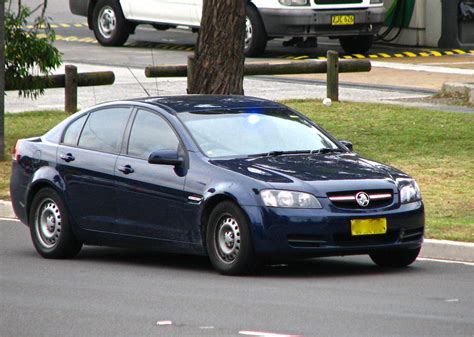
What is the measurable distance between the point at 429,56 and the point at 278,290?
2045 cm

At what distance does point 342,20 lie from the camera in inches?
1133

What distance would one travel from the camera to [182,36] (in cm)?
3491

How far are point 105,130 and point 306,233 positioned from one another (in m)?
2.31

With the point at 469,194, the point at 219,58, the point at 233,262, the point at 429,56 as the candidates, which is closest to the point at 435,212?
the point at 469,194

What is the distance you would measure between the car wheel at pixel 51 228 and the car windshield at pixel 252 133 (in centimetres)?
133

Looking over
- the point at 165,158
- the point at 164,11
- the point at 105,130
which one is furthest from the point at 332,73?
the point at 165,158

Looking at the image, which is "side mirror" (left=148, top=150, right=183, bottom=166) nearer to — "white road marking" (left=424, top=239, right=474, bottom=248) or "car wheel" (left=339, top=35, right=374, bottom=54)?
"white road marking" (left=424, top=239, right=474, bottom=248)

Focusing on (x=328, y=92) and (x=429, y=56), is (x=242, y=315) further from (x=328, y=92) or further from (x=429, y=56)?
(x=429, y=56)

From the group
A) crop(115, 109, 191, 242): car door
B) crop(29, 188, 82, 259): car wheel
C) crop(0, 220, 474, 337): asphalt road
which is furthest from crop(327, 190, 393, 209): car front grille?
crop(29, 188, 82, 259): car wheel

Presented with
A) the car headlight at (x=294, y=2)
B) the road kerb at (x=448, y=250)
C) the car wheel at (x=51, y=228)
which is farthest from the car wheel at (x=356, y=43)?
the car wheel at (x=51, y=228)

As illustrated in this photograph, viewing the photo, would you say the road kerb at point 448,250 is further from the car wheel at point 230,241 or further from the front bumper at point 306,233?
the car wheel at point 230,241

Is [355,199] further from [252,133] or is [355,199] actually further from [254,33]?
[254,33]

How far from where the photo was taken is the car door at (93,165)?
40.2 feet

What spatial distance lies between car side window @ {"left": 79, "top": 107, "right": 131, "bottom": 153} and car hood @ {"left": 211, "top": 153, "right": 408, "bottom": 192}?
1.17m
